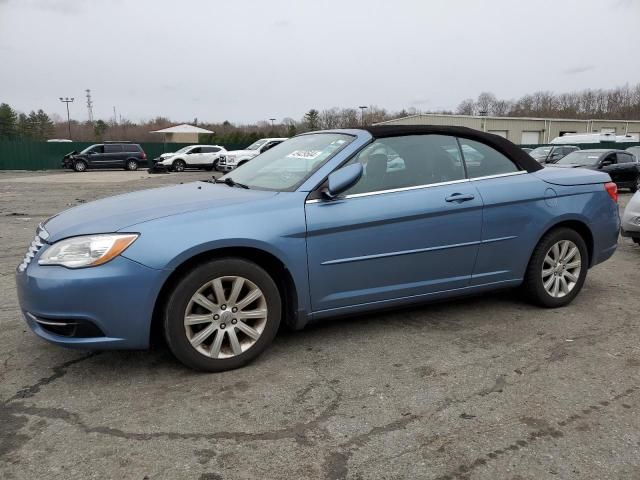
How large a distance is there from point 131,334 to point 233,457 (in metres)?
1.05

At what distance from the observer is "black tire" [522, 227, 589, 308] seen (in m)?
4.35

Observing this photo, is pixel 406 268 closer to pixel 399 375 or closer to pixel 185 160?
pixel 399 375

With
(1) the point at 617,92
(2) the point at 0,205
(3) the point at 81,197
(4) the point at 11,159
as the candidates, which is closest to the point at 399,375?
(2) the point at 0,205

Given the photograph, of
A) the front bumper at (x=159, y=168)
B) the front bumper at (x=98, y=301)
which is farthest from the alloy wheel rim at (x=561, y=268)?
the front bumper at (x=159, y=168)

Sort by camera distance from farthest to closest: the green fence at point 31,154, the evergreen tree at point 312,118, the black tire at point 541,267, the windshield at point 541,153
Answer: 1. the evergreen tree at point 312,118
2. the green fence at point 31,154
3. the windshield at point 541,153
4. the black tire at point 541,267

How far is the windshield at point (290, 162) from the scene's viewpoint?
148 inches

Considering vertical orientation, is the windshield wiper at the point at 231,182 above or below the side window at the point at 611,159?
above

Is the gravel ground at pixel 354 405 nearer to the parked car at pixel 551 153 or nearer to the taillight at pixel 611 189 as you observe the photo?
the taillight at pixel 611 189

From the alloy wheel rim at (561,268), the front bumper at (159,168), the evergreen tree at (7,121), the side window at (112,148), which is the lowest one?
the alloy wheel rim at (561,268)

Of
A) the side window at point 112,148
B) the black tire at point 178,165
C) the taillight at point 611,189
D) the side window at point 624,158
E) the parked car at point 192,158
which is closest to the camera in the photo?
the taillight at point 611,189

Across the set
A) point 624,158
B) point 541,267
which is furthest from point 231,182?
point 624,158

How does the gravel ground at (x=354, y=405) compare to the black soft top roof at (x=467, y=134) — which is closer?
the gravel ground at (x=354, y=405)

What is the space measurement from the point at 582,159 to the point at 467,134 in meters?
13.9

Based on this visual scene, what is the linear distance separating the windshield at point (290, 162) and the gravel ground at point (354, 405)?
1156 millimetres
